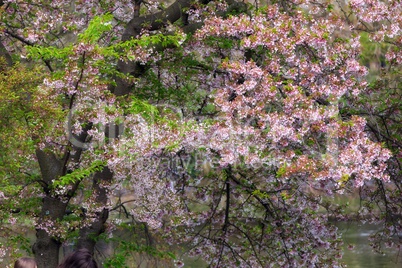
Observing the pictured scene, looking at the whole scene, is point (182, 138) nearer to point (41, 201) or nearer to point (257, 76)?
point (257, 76)

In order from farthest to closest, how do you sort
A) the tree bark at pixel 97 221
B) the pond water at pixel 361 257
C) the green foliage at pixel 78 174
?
the pond water at pixel 361 257 < the tree bark at pixel 97 221 < the green foliage at pixel 78 174

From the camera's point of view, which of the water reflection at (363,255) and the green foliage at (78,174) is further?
the water reflection at (363,255)

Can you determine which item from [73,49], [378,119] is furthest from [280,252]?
[73,49]

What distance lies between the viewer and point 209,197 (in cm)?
1047

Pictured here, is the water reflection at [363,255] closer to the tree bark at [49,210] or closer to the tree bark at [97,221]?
the tree bark at [97,221]

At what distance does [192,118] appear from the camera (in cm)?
877

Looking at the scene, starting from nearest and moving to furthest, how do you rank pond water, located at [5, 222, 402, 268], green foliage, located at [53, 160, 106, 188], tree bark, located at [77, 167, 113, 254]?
A: green foliage, located at [53, 160, 106, 188], tree bark, located at [77, 167, 113, 254], pond water, located at [5, 222, 402, 268]

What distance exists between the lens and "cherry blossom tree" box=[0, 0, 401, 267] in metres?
7.46

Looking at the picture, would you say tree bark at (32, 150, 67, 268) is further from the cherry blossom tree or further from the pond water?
the pond water

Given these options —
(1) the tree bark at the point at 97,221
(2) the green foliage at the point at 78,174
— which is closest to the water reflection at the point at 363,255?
(1) the tree bark at the point at 97,221

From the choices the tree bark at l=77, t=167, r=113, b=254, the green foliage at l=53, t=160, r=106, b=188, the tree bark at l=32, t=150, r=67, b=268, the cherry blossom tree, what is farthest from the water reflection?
the green foliage at l=53, t=160, r=106, b=188

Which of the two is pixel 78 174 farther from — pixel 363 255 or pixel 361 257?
pixel 363 255

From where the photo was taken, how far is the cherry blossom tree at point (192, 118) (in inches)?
294

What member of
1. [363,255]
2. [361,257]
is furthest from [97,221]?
[363,255]
